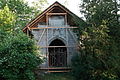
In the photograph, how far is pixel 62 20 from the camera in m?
15.3

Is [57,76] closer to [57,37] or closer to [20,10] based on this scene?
[57,37]

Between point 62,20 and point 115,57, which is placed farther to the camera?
point 62,20

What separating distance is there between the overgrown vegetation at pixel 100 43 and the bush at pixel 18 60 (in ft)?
10.0

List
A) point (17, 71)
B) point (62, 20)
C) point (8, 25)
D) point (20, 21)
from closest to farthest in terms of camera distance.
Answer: point (17, 71), point (62, 20), point (8, 25), point (20, 21)

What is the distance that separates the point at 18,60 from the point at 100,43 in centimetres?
509

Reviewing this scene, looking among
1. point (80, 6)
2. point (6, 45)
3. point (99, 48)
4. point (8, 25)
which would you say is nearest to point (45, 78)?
point (6, 45)

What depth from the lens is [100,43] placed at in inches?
403

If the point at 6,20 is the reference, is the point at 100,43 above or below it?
below

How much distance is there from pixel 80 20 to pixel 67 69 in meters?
4.46

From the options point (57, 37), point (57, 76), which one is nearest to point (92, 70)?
point (57, 76)

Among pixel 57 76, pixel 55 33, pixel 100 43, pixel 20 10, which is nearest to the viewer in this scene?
pixel 100 43

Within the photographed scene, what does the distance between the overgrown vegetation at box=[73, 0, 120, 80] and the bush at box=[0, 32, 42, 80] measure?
3.05 metres

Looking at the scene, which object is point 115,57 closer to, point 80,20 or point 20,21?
point 80,20

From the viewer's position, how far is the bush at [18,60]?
34.9 ft
